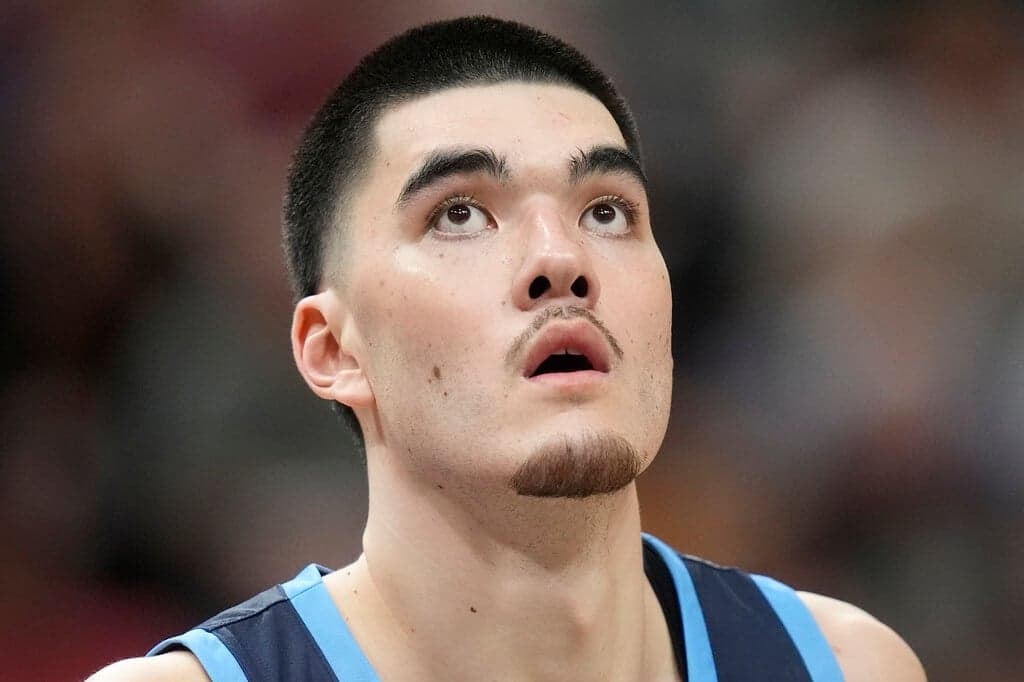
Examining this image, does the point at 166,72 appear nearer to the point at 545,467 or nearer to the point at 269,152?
the point at 269,152

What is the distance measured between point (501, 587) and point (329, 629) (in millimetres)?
365

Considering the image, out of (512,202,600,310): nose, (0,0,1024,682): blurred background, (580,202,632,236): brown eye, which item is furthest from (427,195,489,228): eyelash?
(0,0,1024,682): blurred background

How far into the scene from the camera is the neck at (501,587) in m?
2.17

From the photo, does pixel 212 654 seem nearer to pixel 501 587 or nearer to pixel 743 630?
pixel 501 587

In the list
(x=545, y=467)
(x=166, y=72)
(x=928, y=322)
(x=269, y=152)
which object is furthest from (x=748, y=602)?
(x=166, y=72)

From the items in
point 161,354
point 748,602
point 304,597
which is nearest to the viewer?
point 304,597

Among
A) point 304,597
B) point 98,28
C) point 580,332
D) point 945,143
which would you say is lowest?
point 304,597

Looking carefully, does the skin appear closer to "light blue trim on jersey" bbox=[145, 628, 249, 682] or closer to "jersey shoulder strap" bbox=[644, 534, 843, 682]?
"light blue trim on jersey" bbox=[145, 628, 249, 682]

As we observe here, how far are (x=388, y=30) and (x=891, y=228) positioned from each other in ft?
5.90

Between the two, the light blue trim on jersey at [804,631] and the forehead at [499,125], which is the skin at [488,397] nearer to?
the forehead at [499,125]

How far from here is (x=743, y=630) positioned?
254 centimetres

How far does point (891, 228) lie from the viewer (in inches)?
160

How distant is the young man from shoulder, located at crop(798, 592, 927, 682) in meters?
0.08

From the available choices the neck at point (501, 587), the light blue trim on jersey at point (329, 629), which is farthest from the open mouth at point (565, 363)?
the light blue trim on jersey at point (329, 629)
